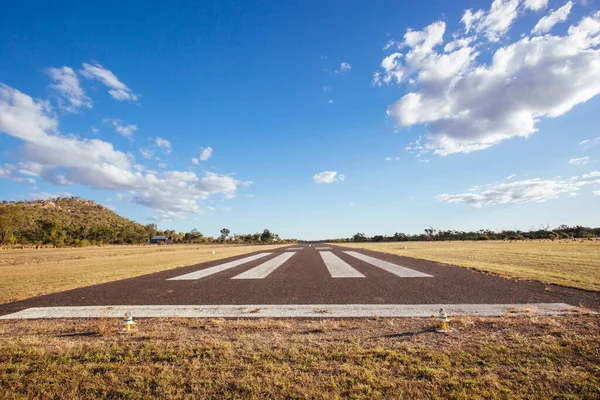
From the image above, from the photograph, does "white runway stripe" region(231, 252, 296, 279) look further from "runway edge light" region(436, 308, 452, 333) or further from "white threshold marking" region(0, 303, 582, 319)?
"runway edge light" region(436, 308, 452, 333)

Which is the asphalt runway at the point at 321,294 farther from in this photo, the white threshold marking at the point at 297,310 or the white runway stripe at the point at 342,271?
the white runway stripe at the point at 342,271

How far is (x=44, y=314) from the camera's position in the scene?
21.6ft

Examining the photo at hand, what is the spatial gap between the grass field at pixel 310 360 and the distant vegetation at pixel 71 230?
316 feet

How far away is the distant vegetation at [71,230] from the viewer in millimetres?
→ 75938

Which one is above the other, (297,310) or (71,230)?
(71,230)

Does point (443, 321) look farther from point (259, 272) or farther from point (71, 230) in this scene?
point (71, 230)

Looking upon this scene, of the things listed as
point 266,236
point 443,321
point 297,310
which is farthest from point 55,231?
point 266,236

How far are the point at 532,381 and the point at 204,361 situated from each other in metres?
4.02

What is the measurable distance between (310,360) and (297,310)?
9.57 ft

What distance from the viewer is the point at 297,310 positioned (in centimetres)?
661

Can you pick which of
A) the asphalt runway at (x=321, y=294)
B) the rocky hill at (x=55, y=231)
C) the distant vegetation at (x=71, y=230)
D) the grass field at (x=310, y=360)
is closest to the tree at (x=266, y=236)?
the distant vegetation at (x=71, y=230)

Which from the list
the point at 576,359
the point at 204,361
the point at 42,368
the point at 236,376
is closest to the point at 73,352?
the point at 42,368

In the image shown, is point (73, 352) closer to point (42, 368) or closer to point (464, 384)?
point (42, 368)

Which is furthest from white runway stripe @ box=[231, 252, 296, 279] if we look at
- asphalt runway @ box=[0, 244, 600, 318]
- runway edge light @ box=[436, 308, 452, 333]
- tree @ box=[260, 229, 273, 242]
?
tree @ box=[260, 229, 273, 242]
